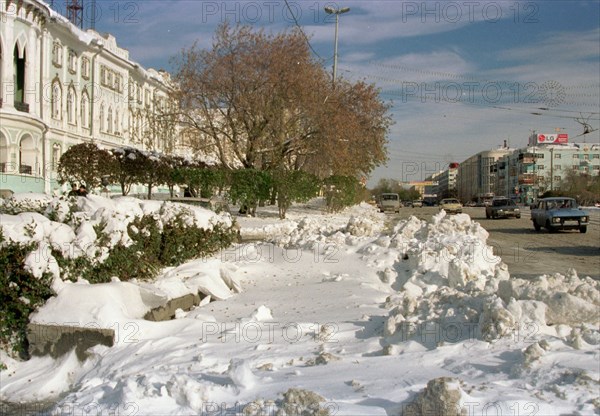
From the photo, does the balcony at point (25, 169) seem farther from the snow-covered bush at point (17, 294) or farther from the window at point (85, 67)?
the snow-covered bush at point (17, 294)

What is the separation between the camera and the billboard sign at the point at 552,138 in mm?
142188

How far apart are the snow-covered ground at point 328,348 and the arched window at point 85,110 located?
37.2 meters

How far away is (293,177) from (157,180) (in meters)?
8.49

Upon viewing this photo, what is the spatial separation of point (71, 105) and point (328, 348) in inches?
1553

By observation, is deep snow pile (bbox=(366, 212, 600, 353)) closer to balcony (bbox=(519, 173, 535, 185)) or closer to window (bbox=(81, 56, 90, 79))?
window (bbox=(81, 56, 90, 79))

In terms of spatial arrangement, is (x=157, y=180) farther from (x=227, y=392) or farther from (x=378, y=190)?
(x=378, y=190)

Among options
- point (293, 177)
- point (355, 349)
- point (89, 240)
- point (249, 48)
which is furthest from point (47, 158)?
point (355, 349)

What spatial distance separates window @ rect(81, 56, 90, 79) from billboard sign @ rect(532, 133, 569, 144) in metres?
123

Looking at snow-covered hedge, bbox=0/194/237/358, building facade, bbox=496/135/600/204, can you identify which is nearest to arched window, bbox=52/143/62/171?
snow-covered hedge, bbox=0/194/237/358

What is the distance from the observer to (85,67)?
42.6 m

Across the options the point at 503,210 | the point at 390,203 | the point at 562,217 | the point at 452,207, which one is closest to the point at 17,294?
the point at 562,217

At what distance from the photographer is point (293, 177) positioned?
2664 centimetres

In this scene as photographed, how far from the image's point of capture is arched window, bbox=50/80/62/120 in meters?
37.2

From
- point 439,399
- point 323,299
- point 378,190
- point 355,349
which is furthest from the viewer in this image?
point 378,190
